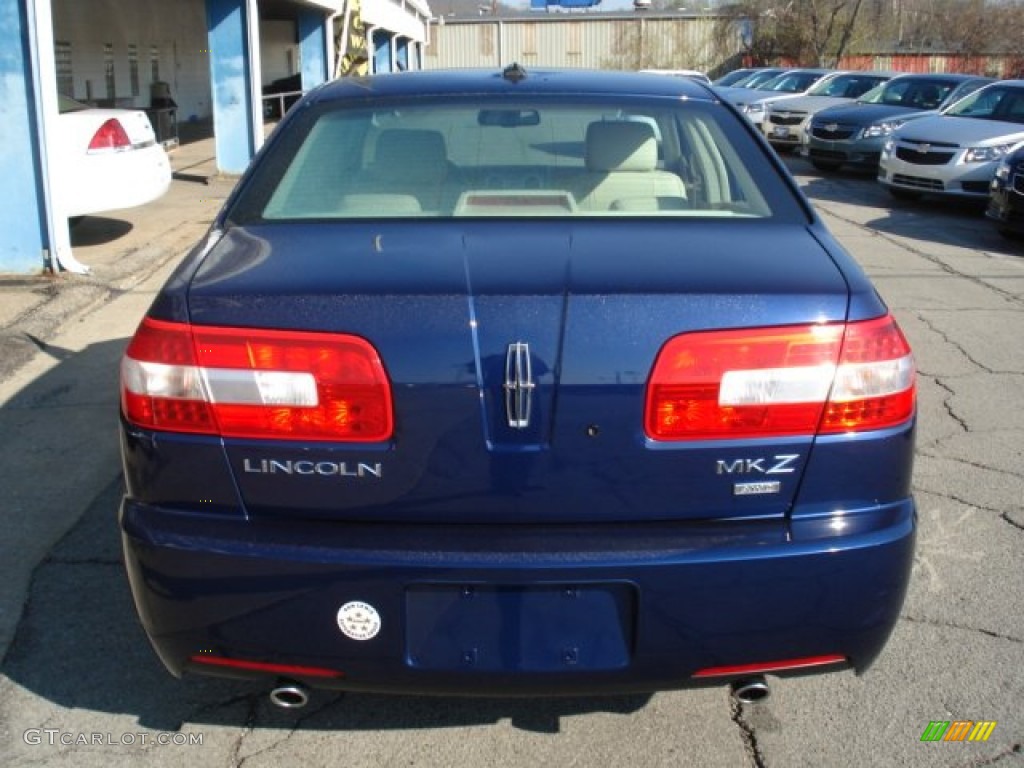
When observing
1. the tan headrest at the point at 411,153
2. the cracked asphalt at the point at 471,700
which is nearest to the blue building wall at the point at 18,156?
the cracked asphalt at the point at 471,700

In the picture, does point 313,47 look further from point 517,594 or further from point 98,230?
point 517,594

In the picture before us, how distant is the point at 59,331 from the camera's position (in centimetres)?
658

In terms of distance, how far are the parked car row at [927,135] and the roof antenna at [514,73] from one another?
634cm

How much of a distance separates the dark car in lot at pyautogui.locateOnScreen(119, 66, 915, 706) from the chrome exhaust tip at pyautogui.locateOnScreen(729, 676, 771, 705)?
19mm

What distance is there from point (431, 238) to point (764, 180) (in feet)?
3.54

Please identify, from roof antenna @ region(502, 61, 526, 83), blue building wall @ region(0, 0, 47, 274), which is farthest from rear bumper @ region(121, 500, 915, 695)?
blue building wall @ region(0, 0, 47, 274)

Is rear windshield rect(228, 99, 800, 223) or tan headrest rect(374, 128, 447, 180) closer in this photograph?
rear windshield rect(228, 99, 800, 223)

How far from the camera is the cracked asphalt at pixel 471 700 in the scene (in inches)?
106

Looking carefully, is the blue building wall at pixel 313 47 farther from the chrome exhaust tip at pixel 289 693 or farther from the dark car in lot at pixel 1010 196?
the chrome exhaust tip at pixel 289 693

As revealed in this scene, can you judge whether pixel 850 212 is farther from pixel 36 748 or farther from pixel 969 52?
pixel 969 52

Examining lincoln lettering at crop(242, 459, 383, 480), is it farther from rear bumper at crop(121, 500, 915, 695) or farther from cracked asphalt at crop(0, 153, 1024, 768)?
cracked asphalt at crop(0, 153, 1024, 768)

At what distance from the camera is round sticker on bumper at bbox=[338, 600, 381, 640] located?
7.33 ft
